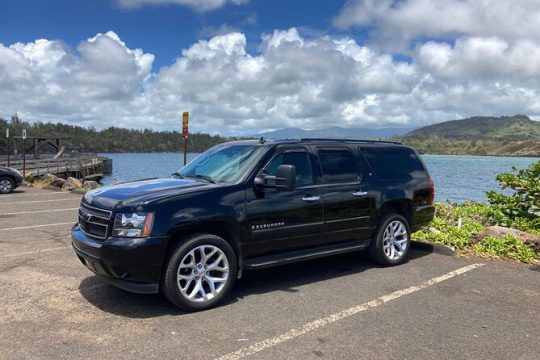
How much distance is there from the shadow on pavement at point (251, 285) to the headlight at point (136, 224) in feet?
2.76

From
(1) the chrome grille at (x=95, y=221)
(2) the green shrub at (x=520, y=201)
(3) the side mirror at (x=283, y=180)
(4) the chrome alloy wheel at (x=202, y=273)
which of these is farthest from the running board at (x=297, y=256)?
(2) the green shrub at (x=520, y=201)

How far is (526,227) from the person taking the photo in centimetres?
962

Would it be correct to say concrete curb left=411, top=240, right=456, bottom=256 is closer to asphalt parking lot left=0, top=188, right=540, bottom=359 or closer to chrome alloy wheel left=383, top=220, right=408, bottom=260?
asphalt parking lot left=0, top=188, right=540, bottom=359

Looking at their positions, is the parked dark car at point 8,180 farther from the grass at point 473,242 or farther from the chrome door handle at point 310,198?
the chrome door handle at point 310,198

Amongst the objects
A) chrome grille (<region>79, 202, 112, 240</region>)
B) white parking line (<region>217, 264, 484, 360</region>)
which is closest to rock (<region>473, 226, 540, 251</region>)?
white parking line (<region>217, 264, 484, 360</region>)

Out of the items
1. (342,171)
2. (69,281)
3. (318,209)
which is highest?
(342,171)

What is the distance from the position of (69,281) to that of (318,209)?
321 centimetres

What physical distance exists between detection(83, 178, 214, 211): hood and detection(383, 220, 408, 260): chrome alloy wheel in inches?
113

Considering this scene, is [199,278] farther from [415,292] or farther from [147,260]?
[415,292]

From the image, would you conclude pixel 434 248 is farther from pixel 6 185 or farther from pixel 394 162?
pixel 6 185

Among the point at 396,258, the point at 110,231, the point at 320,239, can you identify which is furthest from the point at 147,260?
the point at 396,258

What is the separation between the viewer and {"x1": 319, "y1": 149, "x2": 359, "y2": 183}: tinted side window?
6.27m

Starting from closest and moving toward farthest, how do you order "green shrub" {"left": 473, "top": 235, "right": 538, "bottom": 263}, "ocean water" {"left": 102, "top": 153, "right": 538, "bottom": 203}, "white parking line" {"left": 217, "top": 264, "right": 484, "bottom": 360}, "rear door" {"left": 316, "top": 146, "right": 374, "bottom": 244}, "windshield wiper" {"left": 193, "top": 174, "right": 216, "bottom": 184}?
"white parking line" {"left": 217, "top": 264, "right": 484, "bottom": 360} < "windshield wiper" {"left": 193, "top": 174, "right": 216, "bottom": 184} < "rear door" {"left": 316, "top": 146, "right": 374, "bottom": 244} < "green shrub" {"left": 473, "top": 235, "right": 538, "bottom": 263} < "ocean water" {"left": 102, "top": 153, "right": 538, "bottom": 203}

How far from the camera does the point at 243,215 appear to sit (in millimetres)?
5316
